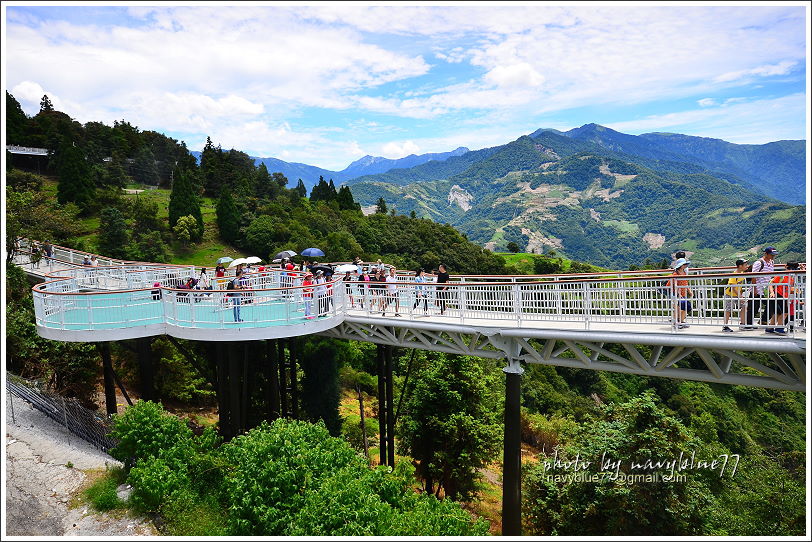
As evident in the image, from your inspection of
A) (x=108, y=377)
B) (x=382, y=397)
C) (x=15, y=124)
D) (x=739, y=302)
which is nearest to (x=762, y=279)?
(x=739, y=302)

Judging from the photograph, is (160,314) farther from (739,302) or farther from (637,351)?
(739,302)

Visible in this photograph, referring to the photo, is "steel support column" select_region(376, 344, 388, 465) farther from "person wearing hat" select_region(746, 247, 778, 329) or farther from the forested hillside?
"person wearing hat" select_region(746, 247, 778, 329)

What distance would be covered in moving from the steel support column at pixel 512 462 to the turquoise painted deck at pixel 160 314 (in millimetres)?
6294

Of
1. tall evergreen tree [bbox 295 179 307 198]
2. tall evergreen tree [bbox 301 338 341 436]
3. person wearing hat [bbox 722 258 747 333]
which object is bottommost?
tall evergreen tree [bbox 301 338 341 436]

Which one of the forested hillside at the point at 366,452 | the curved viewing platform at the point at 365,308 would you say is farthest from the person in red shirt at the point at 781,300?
the forested hillside at the point at 366,452

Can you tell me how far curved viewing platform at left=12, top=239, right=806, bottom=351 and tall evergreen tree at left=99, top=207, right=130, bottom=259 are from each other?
3020cm

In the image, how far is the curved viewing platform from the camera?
1232cm

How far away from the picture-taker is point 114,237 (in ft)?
147

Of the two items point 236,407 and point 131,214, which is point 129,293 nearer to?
point 236,407

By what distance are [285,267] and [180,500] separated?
1029 centimetres

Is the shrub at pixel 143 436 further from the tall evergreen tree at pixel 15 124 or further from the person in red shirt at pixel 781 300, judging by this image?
the tall evergreen tree at pixel 15 124

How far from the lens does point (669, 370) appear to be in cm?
1146

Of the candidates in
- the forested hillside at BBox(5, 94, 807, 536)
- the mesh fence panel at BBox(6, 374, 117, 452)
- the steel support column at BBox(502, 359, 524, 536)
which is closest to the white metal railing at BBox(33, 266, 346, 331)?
the forested hillside at BBox(5, 94, 807, 536)

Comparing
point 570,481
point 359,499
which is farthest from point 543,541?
point 570,481
